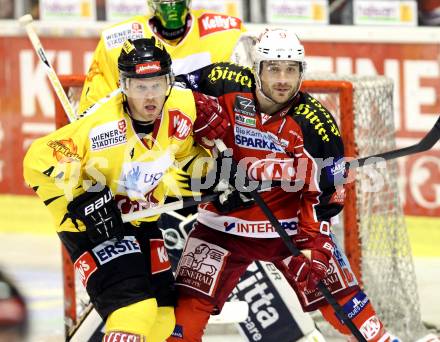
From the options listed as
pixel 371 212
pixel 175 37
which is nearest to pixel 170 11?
pixel 175 37

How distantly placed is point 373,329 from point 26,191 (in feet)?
12.9

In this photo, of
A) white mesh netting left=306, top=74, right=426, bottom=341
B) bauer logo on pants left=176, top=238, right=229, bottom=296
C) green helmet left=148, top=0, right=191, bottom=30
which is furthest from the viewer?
white mesh netting left=306, top=74, right=426, bottom=341

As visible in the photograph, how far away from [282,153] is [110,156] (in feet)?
2.05

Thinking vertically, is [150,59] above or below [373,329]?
above

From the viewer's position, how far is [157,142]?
354 centimetres

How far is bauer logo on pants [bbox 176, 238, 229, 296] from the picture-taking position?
12.2 ft

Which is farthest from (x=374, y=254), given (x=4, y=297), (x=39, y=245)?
(x=4, y=297)

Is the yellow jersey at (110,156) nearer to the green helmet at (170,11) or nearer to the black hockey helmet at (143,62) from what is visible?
the black hockey helmet at (143,62)

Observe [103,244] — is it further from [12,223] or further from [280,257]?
[12,223]

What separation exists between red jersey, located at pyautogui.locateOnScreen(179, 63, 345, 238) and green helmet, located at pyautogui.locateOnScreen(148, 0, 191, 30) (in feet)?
2.70

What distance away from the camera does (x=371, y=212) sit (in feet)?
16.1

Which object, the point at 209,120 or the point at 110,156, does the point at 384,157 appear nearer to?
the point at 209,120

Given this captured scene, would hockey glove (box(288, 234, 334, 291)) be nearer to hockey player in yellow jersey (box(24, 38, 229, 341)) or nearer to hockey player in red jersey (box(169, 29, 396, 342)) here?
hockey player in red jersey (box(169, 29, 396, 342))

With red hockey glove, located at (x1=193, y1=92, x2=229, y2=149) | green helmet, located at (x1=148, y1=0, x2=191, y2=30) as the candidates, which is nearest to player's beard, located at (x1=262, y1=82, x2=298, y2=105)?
red hockey glove, located at (x1=193, y1=92, x2=229, y2=149)
